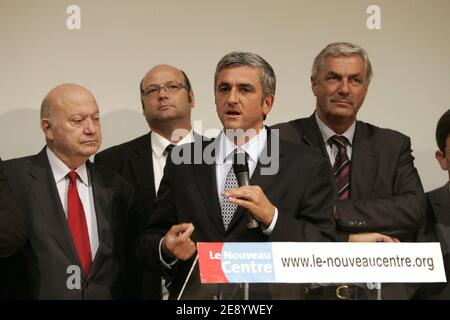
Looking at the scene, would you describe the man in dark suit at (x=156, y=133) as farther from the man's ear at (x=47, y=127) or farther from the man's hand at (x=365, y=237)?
the man's hand at (x=365, y=237)

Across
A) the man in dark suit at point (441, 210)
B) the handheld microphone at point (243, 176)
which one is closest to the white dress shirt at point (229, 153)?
the handheld microphone at point (243, 176)

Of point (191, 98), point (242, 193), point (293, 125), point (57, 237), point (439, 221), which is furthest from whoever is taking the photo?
point (191, 98)

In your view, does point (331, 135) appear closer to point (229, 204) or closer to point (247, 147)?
point (247, 147)

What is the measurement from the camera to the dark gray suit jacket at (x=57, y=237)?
11.5 feet

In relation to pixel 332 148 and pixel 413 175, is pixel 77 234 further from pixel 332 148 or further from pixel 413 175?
pixel 413 175

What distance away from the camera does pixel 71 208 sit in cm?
366

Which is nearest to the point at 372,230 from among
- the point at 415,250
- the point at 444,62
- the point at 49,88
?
the point at 415,250

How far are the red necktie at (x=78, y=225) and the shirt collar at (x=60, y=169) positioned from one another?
0.11 feet

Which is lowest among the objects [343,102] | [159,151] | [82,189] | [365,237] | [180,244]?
[365,237]

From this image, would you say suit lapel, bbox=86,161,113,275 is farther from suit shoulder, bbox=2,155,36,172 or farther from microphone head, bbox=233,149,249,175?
microphone head, bbox=233,149,249,175

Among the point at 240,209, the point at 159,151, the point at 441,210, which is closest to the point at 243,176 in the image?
the point at 240,209

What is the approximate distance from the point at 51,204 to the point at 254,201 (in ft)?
3.29

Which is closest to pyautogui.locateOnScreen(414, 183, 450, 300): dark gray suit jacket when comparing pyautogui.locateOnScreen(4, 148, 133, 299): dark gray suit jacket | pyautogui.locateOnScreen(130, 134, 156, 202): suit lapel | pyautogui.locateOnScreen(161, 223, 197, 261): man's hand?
pyautogui.locateOnScreen(161, 223, 197, 261): man's hand
